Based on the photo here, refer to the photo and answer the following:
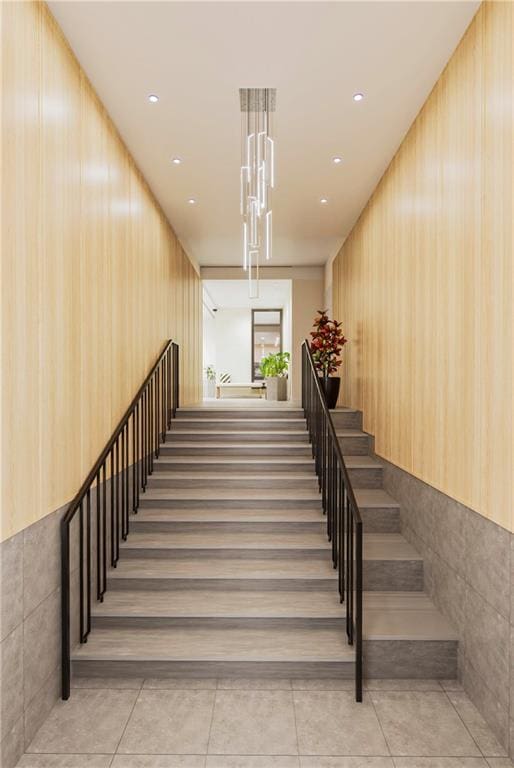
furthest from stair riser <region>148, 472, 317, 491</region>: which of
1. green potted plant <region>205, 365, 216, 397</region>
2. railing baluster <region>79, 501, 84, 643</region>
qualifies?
green potted plant <region>205, 365, 216, 397</region>

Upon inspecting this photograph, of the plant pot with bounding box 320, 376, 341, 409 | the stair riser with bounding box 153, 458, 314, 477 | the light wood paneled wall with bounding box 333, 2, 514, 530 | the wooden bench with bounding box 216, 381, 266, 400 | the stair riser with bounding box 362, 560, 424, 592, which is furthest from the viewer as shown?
the wooden bench with bounding box 216, 381, 266, 400

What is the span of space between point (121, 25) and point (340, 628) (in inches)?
146

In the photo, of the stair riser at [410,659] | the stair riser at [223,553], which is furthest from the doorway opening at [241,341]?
the stair riser at [410,659]

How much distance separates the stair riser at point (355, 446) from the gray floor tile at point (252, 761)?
10.7ft

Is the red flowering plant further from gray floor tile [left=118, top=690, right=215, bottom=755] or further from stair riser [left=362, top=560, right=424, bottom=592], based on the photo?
gray floor tile [left=118, top=690, right=215, bottom=755]

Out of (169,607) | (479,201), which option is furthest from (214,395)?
(479,201)

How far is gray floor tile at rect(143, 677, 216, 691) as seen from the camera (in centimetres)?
295

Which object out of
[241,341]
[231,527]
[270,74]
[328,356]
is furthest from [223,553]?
[241,341]

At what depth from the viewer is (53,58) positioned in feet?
9.21

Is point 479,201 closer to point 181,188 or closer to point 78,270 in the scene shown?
point 78,270

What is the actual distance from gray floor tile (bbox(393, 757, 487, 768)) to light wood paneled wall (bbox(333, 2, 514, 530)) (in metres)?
1.07

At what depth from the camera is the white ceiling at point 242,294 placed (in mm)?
10789

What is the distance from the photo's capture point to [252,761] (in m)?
2.39

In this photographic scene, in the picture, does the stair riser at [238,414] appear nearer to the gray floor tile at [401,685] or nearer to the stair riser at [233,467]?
the stair riser at [233,467]
